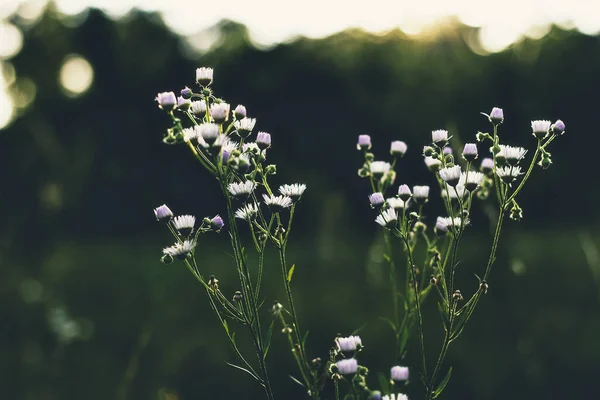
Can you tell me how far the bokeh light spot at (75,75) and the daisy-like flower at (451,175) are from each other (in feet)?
86.8

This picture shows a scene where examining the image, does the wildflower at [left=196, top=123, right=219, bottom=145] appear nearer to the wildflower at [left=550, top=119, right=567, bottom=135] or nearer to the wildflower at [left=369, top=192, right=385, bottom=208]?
the wildflower at [left=369, top=192, right=385, bottom=208]

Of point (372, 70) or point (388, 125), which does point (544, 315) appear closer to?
point (388, 125)

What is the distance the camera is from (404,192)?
2180mm

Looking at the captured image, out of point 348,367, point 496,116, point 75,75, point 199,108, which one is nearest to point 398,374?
point 348,367

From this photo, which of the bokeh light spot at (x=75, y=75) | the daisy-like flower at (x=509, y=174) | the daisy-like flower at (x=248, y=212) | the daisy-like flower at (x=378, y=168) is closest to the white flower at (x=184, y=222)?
the daisy-like flower at (x=248, y=212)

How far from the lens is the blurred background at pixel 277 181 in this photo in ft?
20.2

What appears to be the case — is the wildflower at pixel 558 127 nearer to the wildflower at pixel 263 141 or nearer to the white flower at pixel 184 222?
the wildflower at pixel 263 141

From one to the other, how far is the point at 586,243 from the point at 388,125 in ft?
70.8

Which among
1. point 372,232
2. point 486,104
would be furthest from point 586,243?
point 486,104

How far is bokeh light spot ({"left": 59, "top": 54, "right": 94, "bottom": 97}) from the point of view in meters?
27.5

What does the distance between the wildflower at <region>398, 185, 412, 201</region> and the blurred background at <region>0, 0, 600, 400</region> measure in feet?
9.46

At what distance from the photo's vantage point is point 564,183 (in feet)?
70.0

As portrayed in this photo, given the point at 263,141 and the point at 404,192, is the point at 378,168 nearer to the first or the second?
the point at 404,192

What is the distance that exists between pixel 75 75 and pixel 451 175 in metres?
29.2
